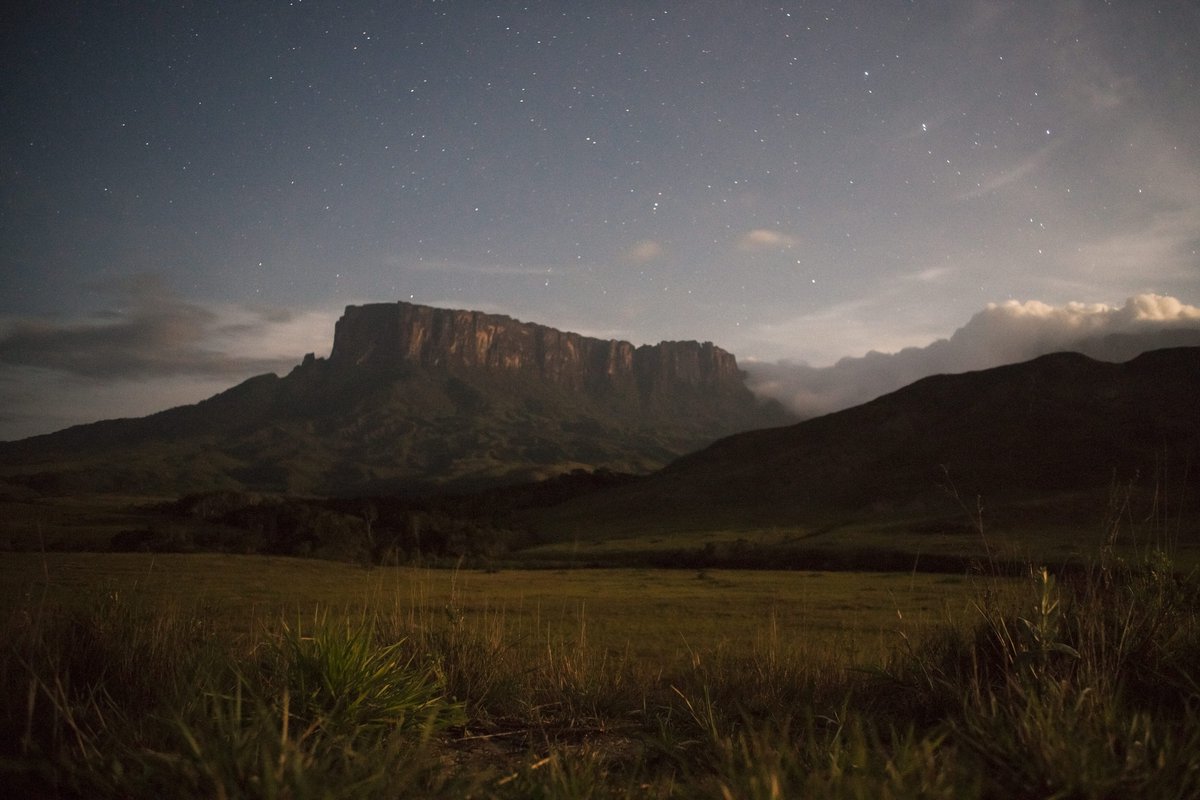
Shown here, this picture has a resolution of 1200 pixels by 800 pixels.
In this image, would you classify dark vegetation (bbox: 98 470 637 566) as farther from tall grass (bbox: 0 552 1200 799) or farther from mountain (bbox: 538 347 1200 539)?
tall grass (bbox: 0 552 1200 799)

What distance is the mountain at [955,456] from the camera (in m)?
82.6

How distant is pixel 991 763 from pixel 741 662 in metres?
4.46

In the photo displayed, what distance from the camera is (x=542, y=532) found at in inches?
3460

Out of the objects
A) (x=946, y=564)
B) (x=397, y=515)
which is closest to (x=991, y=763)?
(x=946, y=564)

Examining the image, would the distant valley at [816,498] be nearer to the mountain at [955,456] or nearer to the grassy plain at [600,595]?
the mountain at [955,456]

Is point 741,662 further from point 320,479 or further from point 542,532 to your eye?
point 320,479

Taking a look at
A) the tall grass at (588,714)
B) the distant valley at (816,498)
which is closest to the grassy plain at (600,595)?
the distant valley at (816,498)

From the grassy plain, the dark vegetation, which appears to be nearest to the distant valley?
the dark vegetation

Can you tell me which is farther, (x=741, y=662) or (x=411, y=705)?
(x=741, y=662)

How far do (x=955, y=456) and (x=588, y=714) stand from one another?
99.9 m

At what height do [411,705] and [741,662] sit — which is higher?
[411,705]

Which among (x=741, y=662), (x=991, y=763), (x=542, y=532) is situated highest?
(x=991, y=763)

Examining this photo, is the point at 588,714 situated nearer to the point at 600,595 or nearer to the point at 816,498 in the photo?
the point at 600,595

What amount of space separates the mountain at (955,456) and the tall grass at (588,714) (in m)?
71.4
